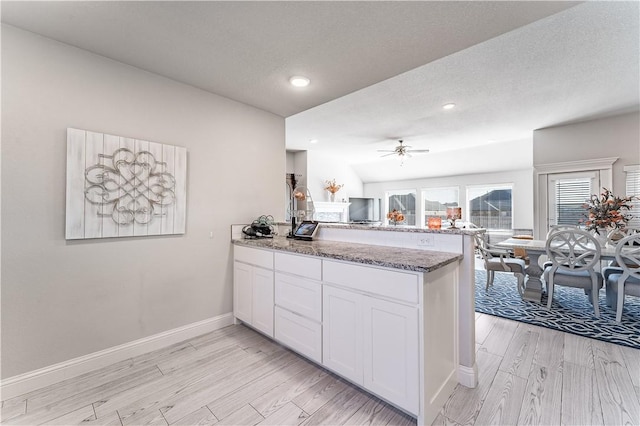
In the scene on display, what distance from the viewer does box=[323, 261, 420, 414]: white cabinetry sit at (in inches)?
60.2

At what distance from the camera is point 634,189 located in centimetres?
430

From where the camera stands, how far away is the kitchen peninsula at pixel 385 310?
1530 millimetres

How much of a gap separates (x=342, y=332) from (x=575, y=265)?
325cm

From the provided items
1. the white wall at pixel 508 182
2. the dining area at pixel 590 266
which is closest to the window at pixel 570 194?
the dining area at pixel 590 266

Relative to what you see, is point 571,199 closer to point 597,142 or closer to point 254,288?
point 597,142

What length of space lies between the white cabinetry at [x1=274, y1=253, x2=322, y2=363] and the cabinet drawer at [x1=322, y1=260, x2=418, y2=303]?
0.15 m

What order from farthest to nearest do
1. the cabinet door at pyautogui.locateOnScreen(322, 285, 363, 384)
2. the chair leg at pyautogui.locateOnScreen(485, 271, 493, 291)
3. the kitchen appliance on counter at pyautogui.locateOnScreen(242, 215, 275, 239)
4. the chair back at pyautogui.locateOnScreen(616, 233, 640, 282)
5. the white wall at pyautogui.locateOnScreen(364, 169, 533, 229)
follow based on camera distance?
1. the white wall at pyautogui.locateOnScreen(364, 169, 533, 229)
2. the chair leg at pyautogui.locateOnScreen(485, 271, 493, 291)
3. the kitchen appliance on counter at pyautogui.locateOnScreen(242, 215, 275, 239)
4. the chair back at pyautogui.locateOnScreen(616, 233, 640, 282)
5. the cabinet door at pyautogui.locateOnScreen(322, 285, 363, 384)

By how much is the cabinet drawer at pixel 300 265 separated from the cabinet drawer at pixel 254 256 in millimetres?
132

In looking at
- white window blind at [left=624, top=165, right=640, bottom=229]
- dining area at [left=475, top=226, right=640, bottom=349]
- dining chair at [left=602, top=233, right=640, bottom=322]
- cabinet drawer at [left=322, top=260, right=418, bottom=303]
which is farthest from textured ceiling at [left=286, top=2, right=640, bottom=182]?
cabinet drawer at [left=322, top=260, right=418, bottom=303]

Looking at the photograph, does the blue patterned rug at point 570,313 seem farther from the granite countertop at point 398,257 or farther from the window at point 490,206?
the window at point 490,206

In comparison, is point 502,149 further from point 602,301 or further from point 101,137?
point 101,137

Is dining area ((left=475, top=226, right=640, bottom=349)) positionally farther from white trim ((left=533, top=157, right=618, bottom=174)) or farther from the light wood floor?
white trim ((left=533, top=157, right=618, bottom=174))

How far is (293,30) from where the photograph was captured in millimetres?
1854

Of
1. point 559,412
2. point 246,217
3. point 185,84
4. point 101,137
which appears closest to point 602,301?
point 559,412
